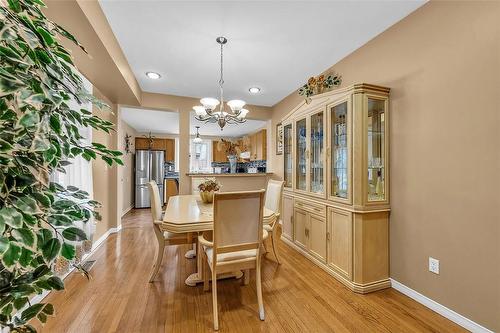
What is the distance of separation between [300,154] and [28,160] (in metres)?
2.96

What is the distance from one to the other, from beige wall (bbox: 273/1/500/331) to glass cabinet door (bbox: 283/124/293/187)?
1.55 m

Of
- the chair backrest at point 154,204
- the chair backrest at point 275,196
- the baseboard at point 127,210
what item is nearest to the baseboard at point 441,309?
the chair backrest at point 275,196

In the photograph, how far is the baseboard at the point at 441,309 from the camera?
1.60m

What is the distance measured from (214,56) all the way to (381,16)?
1.81 meters

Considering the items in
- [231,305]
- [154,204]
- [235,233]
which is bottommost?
[231,305]

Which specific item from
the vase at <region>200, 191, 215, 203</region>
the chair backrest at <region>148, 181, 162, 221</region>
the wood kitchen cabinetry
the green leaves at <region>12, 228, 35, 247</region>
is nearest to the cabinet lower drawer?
the vase at <region>200, 191, 215, 203</region>

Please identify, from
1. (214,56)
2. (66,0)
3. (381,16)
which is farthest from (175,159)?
(381,16)

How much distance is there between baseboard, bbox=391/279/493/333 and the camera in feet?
5.25

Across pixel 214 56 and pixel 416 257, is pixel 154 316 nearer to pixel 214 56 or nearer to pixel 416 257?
pixel 416 257

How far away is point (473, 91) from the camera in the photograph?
1.62 m

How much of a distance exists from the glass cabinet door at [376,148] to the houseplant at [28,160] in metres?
2.34

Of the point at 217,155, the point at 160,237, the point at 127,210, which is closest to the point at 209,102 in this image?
the point at 160,237

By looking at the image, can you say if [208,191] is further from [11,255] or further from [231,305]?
[11,255]

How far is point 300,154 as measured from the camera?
129 inches
